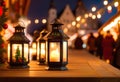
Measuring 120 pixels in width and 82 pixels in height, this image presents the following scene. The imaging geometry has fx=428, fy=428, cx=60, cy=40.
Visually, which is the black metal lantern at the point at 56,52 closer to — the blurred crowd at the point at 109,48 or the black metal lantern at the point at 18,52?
the black metal lantern at the point at 18,52

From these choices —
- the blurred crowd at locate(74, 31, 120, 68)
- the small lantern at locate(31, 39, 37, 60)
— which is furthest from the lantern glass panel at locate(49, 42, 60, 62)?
the blurred crowd at locate(74, 31, 120, 68)

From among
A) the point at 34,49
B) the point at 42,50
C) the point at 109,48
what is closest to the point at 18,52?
the point at 42,50

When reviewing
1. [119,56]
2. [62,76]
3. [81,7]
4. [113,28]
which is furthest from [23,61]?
[81,7]

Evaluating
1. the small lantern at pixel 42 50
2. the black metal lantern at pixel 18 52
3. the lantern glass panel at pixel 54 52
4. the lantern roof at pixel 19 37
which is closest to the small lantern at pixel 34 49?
the small lantern at pixel 42 50

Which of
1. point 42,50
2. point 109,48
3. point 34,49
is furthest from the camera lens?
point 109,48

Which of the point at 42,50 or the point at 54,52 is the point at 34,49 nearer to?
the point at 42,50

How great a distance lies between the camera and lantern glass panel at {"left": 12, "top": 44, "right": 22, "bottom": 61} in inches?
304

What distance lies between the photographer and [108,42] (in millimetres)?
15648

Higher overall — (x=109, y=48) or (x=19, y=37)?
(x=19, y=37)

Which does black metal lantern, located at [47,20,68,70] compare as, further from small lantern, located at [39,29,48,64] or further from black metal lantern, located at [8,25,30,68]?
small lantern, located at [39,29,48,64]

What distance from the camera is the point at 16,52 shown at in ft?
25.3
